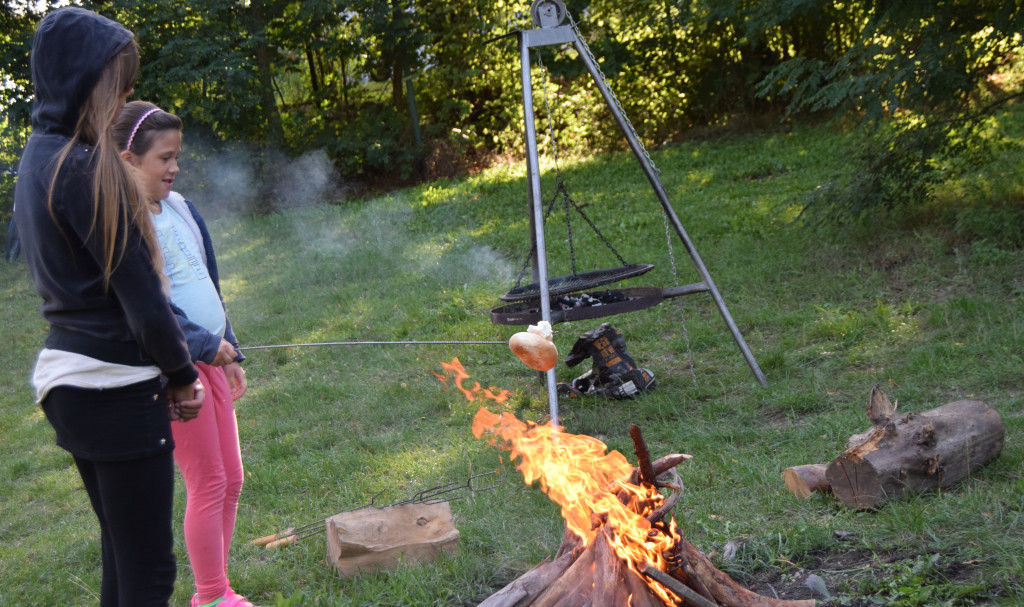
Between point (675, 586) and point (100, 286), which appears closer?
point (100, 286)

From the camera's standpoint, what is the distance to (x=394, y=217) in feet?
38.0

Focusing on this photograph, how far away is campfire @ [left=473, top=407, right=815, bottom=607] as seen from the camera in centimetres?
233

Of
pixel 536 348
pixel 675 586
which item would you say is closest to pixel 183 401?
pixel 536 348

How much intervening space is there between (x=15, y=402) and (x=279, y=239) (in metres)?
5.76

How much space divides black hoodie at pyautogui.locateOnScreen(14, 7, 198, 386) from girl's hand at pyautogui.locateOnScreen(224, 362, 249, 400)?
80cm

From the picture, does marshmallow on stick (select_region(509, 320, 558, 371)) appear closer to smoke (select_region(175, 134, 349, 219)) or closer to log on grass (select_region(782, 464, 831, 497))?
log on grass (select_region(782, 464, 831, 497))

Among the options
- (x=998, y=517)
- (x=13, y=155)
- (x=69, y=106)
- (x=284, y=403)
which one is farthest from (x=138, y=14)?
(x=998, y=517)

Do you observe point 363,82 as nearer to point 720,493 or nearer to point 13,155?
point 13,155

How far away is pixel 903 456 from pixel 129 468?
273 centimetres

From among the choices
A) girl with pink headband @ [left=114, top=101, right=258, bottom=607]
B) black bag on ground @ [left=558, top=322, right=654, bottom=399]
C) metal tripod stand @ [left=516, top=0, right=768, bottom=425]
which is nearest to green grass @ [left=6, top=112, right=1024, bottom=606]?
black bag on ground @ [left=558, top=322, right=654, bottom=399]

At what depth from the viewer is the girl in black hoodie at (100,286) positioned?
186cm

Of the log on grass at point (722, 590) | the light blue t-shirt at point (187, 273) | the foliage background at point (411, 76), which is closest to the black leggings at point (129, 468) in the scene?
the light blue t-shirt at point (187, 273)

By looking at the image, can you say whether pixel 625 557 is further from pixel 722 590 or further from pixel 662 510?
pixel 722 590

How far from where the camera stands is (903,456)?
3.20 meters
